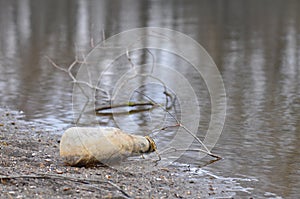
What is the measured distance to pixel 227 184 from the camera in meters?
7.64

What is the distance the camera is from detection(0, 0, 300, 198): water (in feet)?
28.9

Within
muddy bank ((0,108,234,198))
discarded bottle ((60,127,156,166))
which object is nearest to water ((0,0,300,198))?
muddy bank ((0,108,234,198))

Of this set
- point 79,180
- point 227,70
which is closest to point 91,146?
point 79,180

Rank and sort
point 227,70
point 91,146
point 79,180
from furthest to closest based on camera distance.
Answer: point 227,70
point 91,146
point 79,180

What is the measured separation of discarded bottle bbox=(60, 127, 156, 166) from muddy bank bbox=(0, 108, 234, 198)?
0.12 m

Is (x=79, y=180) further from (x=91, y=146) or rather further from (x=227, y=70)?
(x=227, y=70)

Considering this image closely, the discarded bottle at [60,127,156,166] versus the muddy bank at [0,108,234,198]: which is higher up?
the discarded bottle at [60,127,156,166]

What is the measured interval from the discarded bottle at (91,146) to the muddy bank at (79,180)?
0.38ft

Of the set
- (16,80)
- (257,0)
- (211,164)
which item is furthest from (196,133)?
(257,0)

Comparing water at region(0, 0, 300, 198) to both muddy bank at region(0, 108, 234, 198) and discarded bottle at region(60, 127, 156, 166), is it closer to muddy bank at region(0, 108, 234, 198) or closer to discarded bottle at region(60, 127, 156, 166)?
muddy bank at region(0, 108, 234, 198)

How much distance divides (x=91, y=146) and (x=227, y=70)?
9205 mm

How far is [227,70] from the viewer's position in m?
16.5

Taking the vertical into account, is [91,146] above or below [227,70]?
below

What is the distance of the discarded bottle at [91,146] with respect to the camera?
25.3ft
